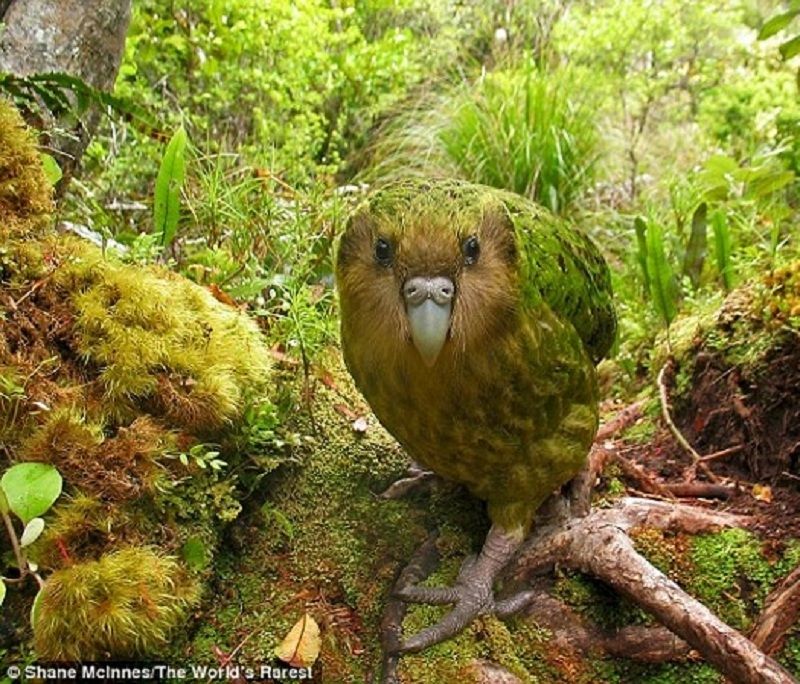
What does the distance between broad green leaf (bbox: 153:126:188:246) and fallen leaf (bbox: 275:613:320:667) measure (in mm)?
1319

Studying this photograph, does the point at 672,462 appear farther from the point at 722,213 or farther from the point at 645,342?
the point at 722,213

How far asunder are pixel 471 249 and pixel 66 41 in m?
1.67

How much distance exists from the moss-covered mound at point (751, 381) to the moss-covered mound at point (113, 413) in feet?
5.25

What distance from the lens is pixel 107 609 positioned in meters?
1.61

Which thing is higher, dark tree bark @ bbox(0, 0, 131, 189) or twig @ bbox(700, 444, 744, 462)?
dark tree bark @ bbox(0, 0, 131, 189)

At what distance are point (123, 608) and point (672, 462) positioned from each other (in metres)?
2.02

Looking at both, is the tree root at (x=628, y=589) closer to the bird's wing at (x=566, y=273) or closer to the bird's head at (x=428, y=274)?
the bird's wing at (x=566, y=273)

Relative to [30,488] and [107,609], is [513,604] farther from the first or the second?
[30,488]

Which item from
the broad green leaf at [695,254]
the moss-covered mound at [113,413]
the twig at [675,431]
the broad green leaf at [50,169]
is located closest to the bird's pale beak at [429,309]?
the moss-covered mound at [113,413]

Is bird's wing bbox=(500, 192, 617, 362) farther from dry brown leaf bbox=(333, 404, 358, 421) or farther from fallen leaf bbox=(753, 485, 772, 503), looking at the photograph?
dry brown leaf bbox=(333, 404, 358, 421)

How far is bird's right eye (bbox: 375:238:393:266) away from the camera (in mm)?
1757

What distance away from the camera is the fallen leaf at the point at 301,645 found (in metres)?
1.88

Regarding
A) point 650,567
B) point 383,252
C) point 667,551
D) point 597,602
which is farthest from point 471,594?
point 383,252

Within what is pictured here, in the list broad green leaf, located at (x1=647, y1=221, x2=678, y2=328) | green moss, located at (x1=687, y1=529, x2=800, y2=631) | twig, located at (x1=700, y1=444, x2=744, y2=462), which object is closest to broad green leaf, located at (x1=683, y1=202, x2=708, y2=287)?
broad green leaf, located at (x1=647, y1=221, x2=678, y2=328)
